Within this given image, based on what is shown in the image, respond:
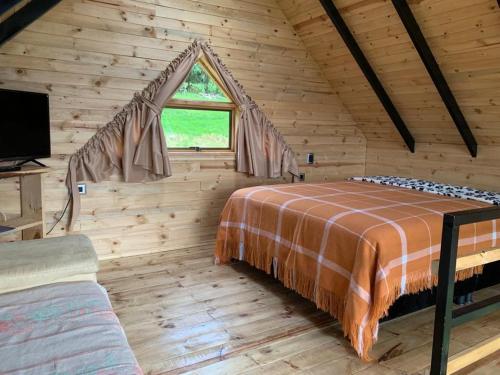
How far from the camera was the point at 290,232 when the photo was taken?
105 inches

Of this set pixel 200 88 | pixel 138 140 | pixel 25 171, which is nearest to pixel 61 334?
pixel 25 171

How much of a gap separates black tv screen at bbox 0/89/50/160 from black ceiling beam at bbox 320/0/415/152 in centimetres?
247

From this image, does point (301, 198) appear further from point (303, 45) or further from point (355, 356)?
point (303, 45)

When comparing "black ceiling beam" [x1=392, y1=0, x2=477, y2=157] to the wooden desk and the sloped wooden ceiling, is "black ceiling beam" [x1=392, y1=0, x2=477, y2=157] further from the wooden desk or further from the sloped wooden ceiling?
the wooden desk

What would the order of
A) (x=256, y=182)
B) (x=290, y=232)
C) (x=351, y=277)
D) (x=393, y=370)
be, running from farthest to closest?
1. (x=256, y=182)
2. (x=290, y=232)
3. (x=351, y=277)
4. (x=393, y=370)

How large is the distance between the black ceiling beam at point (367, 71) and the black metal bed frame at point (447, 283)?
8.88 feet

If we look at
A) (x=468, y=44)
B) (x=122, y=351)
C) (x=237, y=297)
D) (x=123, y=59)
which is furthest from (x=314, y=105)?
(x=122, y=351)

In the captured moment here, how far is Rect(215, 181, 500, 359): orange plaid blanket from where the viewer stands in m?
2.07

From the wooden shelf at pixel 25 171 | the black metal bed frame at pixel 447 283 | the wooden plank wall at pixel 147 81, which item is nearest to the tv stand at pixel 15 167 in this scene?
the wooden shelf at pixel 25 171

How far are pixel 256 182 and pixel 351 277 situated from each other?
215 centimetres

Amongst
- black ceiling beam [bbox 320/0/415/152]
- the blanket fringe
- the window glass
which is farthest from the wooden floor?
black ceiling beam [bbox 320/0/415/152]

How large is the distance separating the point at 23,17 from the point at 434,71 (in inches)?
125

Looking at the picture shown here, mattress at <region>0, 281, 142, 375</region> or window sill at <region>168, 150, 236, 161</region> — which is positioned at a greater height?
window sill at <region>168, 150, 236, 161</region>

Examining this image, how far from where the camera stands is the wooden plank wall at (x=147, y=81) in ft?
10.1
